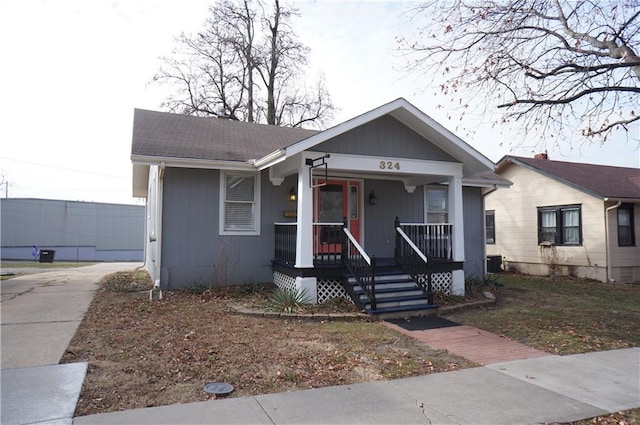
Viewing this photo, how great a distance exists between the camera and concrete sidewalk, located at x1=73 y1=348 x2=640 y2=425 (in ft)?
12.5

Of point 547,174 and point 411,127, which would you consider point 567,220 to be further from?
point 411,127

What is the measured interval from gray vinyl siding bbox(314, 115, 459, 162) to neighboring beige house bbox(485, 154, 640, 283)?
8.01 m

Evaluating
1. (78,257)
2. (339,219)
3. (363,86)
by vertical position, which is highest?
(363,86)

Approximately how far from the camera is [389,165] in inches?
386

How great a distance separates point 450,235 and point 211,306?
599 cm

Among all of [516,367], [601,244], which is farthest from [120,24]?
[601,244]

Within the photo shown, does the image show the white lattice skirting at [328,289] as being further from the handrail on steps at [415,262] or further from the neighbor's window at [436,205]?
the neighbor's window at [436,205]

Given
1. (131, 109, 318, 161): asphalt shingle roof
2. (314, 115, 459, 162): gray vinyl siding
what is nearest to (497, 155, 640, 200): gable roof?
(314, 115, 459, 162): gray vinyl siding

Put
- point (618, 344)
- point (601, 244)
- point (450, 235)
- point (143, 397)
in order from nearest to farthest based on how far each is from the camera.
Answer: point (143, 397) < point (618, 344) < point (450, 235) < point (601, 244)

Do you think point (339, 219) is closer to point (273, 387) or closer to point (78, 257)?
point (273, 387)

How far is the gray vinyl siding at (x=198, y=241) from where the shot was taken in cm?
994

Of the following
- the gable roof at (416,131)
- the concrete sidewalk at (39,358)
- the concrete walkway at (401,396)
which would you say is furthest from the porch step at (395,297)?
the concrete sidewalk at (39,358)

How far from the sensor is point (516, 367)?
17.8 feet

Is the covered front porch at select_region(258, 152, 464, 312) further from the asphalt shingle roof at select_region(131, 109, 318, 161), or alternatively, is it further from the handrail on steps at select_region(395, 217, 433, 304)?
the asphalt shingle roof at select_region(131, 109, 318, 161)
